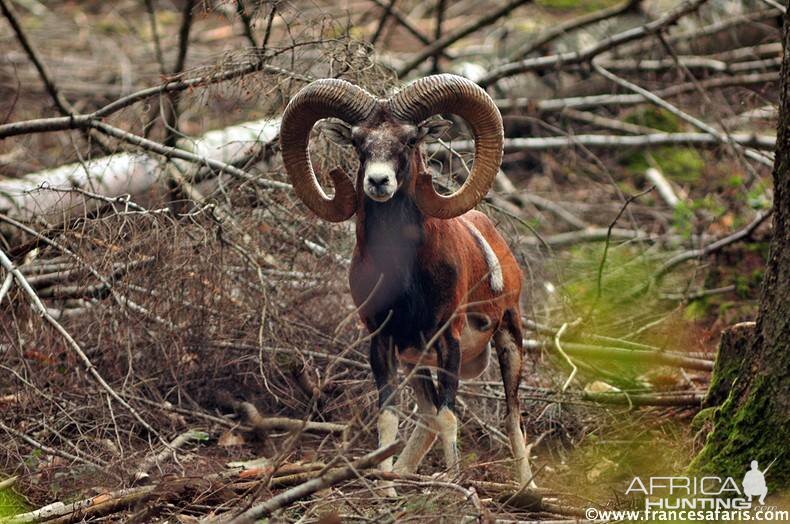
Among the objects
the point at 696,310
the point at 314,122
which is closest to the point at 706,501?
the point at 314,122

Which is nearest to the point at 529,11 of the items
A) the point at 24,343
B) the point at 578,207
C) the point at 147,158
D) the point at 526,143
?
the point at 578,207

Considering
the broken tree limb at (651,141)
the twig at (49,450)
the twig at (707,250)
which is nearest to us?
the twig at (49,450)

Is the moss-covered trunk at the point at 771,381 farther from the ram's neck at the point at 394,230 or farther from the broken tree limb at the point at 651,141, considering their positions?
the broken tree limb at the point at 651,141

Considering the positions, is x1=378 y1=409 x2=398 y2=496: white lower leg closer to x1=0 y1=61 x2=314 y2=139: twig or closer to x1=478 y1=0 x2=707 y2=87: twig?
x1=0 y1=61 x2=314 y2=139: twig

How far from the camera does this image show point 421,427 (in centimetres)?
655

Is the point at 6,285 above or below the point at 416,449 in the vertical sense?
above

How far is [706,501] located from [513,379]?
1602mm

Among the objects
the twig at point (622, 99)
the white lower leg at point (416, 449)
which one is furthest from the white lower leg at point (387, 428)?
the twig at point (622, 99)

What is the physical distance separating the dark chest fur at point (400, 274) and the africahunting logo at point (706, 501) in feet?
4.53

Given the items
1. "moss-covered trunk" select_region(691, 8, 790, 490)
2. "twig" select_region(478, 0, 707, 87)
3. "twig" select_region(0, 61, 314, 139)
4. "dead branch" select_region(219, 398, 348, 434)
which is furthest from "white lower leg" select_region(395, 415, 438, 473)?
"twig" select_region(478, 0, 707, 87)

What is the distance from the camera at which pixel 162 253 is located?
7.48m

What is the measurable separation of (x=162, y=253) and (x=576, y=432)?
3.05 metres

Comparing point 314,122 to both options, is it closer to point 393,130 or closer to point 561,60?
point 393,130

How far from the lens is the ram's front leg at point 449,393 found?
6.23m
